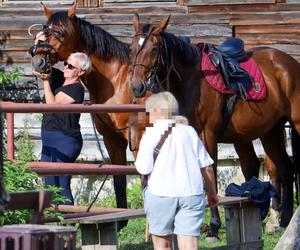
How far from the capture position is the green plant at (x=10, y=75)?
12.9m

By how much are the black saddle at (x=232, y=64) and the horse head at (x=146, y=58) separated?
30.3 inches

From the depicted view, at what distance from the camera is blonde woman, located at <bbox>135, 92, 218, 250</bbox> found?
7129 millimetres

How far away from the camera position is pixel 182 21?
13.2 m

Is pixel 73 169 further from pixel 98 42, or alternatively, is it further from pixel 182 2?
pixel 182 2

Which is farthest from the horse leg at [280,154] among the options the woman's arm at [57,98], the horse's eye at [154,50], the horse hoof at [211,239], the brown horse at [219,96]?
the woman's arm at [57,98]

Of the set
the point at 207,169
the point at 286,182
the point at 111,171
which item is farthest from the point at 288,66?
the point at 207,169

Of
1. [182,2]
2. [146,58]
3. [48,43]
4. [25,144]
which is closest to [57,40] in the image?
[48,43]

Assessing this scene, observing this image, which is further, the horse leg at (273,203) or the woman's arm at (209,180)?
the horse leg at (273,203)

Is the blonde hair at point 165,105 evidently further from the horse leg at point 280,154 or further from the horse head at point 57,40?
the horse leg at point 280,154

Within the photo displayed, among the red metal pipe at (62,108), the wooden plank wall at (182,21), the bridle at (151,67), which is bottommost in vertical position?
the red metal pipe at (62,108)

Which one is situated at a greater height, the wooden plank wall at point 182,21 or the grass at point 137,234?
the wooden plank wall at point 182,21

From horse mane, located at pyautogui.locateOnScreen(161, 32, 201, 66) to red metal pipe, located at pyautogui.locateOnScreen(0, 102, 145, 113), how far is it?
170 centimetres

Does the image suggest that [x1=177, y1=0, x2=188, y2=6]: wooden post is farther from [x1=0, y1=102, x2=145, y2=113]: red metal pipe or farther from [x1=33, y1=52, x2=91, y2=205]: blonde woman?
[x1=0, y1=102, x2=145, y2=113]: red metal pipe

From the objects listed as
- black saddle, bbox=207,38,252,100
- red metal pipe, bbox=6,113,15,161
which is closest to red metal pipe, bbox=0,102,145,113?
red metal pipe, bbox=6,113,15,161
